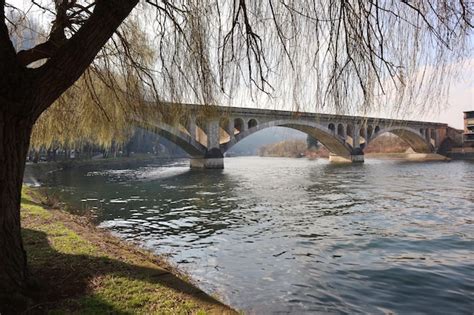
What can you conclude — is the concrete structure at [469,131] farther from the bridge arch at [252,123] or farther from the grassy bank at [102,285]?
the grassy bank at [102,285]

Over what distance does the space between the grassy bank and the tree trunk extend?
0.27 metres

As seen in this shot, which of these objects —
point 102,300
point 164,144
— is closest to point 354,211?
point 102,300

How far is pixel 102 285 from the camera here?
4645mm

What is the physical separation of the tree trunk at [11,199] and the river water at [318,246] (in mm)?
3005

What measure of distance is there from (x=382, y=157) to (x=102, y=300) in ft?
259

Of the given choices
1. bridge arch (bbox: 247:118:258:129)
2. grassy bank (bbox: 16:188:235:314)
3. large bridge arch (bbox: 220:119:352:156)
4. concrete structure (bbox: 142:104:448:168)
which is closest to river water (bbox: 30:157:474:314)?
grassy bank (bbox: 16:188:235:314)

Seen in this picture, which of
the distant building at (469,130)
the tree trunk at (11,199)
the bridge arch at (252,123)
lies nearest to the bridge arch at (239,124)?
the bridge arch at (252,123)

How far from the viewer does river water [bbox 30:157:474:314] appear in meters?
5.89

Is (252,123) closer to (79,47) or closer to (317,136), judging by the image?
(317,136)

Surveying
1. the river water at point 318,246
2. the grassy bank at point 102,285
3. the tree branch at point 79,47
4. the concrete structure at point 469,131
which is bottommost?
the river water at point 318,246

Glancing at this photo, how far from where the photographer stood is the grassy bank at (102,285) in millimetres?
4016

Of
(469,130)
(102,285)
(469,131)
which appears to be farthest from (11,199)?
(469,130)

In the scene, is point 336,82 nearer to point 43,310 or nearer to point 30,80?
point 30,80

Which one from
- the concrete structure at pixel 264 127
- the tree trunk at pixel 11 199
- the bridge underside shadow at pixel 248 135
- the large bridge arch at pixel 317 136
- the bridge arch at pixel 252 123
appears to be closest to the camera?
the tree trunk at pixel 11 199
